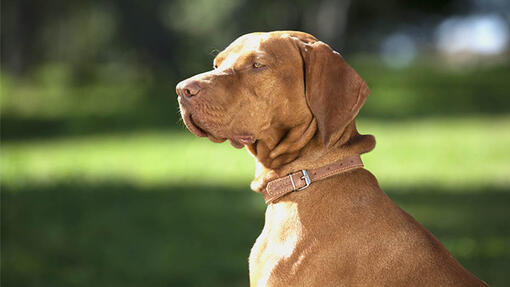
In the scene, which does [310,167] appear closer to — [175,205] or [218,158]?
[175,205]

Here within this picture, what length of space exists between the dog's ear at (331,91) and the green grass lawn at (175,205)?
340 centimetres

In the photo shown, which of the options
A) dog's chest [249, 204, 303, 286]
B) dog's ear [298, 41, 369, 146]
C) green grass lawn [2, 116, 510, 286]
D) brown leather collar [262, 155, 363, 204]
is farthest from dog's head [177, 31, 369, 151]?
green grass lawn [2, 116, 510, 286]

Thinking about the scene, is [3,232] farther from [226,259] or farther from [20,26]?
[20,26]

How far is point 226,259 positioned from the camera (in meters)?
7.08

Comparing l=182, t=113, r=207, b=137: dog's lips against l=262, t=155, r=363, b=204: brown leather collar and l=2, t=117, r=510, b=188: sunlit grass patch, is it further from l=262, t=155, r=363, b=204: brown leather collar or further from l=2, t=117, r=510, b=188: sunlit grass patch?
l=2, t=117, r=510, b=188: sunlit grass patch

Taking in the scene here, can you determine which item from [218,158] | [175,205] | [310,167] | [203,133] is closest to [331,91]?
[310,167]

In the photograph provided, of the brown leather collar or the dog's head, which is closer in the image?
the dog's head

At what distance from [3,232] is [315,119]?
5607 mm

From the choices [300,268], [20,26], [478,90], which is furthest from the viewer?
[20,26]

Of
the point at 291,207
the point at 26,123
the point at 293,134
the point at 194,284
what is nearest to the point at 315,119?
the point at 293,134

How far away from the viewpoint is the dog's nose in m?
3.21

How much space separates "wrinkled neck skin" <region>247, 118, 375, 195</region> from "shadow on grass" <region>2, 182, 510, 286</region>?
3.14m

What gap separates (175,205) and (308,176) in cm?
627

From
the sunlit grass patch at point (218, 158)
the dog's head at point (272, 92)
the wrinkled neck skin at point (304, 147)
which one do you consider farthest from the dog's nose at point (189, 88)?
the sunlit grass patch at point (218, 158)
